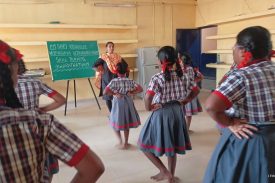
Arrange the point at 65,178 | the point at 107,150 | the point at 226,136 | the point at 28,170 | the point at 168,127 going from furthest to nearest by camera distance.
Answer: the point at 107,150, the point at 65,178, the point at 168,127, the point at 226,136, the point at 28,170

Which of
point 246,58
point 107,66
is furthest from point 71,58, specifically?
point 246,58

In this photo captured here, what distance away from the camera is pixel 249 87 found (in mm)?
1316

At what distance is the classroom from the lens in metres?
1.38

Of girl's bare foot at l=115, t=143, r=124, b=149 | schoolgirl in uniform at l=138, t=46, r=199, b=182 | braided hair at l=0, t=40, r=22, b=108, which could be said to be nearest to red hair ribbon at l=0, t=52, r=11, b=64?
braided hair at l=0, t=40, r=22, b=108

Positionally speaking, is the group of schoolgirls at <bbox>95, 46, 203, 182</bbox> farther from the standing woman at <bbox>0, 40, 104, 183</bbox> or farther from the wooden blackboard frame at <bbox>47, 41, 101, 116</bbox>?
the wooden blackboard frame at <bbox>47, 41, 101, 116</bbox>

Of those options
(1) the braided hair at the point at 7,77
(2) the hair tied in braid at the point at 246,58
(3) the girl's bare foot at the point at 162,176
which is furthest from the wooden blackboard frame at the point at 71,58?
(1) the braided hair at the point at 7,77

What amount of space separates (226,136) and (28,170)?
115 cm

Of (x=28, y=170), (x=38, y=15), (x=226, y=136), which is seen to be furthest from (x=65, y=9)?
(x=28, y=170)

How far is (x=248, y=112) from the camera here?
140 centimetres

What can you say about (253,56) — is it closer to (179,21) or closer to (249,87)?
(249,87)

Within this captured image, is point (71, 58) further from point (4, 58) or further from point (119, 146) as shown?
point (4, 58)

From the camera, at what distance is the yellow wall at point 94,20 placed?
580cm

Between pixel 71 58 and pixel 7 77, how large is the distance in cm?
509

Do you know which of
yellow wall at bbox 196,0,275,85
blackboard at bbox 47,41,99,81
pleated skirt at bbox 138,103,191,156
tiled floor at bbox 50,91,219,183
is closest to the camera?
pleated skirt at bbox 138,103,191,156
